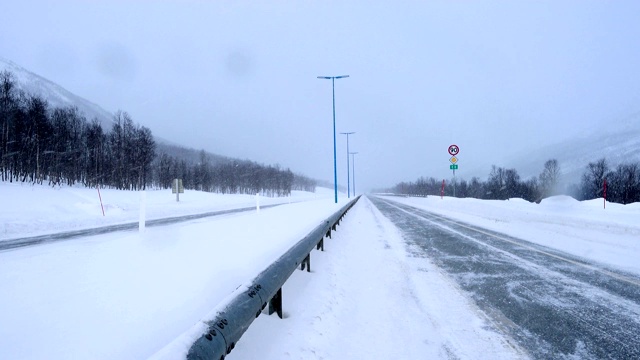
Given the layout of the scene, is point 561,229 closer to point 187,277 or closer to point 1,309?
point 187,277

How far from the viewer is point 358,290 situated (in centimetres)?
543

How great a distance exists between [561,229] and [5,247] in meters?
17.7

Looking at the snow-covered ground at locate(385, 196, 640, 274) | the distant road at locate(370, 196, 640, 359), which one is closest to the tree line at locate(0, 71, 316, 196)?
the snow-covered ground at locate(385, 196, 640, 274)

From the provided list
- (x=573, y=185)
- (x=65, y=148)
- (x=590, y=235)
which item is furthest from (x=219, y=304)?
(x=573, y=185)

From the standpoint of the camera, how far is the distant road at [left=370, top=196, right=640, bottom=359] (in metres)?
3.40

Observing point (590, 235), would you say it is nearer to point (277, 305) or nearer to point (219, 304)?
point (277, 305)

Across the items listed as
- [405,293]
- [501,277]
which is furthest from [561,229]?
[405,293]

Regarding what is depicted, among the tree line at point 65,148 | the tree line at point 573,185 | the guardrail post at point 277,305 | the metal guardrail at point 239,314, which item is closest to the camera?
the metal guardrail at point 239,314

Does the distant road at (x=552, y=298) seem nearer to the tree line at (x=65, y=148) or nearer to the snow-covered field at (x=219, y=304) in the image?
the snow-covered field at (x=219, y=304)

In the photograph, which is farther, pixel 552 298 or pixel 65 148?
pixel 65 148

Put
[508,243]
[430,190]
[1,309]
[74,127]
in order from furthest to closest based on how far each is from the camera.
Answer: [430,190] < [74,127] < [508,243] < [1,309]

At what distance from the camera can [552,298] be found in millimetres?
4848

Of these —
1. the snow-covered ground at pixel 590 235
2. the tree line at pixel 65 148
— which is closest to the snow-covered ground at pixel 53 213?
the snow-covered ground at pixel 590 235

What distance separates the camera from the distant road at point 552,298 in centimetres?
340
